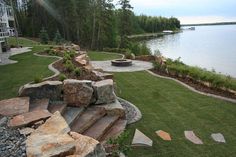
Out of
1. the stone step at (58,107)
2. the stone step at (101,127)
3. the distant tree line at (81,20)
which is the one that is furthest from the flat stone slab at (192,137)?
the distant tree line at (81,20)

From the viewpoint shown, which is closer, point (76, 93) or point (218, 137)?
point (218, 137)

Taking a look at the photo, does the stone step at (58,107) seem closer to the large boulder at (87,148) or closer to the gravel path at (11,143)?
the gravel path at (11,143)

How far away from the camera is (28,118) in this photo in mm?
5016

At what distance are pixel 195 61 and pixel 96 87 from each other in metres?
19.9

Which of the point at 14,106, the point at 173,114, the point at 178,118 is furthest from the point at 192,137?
the point at 14,106

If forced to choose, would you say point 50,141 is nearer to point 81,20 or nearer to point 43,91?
point 43,91

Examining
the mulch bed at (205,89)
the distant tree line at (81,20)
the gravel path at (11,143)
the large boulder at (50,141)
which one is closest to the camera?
the large boulder at (50,141)

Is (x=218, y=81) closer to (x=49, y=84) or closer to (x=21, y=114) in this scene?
(x=49, y=84)

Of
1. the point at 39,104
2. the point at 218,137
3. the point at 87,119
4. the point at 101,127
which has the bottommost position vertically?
the point at 218,137

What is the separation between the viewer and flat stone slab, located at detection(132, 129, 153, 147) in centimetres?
560

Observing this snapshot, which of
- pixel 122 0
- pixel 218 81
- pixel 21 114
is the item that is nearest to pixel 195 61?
pixel 122 0

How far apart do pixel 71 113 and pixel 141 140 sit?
1.69 m

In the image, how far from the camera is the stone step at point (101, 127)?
221 inches

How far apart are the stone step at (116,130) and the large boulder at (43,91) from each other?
154 centimetres
